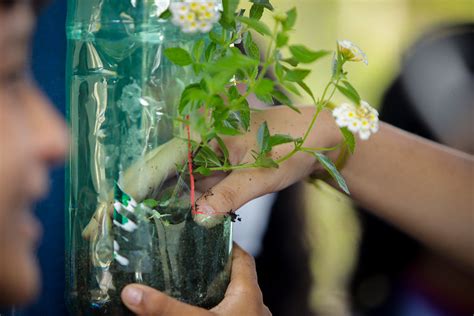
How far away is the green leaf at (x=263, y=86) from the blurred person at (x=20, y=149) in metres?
0.36

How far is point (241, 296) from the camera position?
843 mm

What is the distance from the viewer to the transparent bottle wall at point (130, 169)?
0.77m

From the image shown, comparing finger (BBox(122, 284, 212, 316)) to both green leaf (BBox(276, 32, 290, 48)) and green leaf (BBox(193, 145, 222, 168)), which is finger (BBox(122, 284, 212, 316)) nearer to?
green leaf (BBox(193, 145, 222, 168))

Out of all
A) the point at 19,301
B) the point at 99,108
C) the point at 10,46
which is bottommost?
the point at 99,108

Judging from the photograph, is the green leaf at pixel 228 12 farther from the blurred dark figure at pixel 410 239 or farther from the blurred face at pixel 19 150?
the blurred dark figure at pixel 410 239

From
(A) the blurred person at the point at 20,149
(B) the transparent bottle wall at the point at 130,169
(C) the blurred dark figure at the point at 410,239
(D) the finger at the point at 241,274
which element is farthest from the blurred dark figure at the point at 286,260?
(A) the blurred person at the point at 20,149

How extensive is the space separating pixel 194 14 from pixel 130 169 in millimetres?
214

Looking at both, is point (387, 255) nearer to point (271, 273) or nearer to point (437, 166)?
point (271, 273)

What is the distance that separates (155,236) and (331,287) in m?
0.89

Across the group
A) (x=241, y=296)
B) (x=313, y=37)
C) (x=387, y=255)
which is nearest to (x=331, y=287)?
(x=387, y=255)

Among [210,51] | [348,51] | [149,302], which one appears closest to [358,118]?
[348,51]

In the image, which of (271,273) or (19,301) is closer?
(19,301)

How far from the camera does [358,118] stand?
756mm

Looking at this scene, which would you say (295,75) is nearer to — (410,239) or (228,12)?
(228,12)
